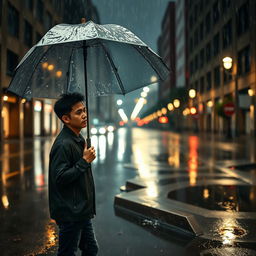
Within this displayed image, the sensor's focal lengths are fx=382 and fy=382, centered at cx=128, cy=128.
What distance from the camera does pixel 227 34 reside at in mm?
46875

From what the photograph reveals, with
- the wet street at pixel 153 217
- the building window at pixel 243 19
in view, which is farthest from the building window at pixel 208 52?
the wet street at pixel 153 217

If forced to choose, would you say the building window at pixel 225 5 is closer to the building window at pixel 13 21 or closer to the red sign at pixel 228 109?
the red sign at pixel 228 109

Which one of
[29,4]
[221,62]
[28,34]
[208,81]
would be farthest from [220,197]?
[208,81]

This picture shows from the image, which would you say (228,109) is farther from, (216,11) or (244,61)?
(216,11)

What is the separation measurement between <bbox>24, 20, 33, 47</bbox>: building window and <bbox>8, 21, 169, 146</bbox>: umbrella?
37.0 metres

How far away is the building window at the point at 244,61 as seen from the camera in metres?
38.9

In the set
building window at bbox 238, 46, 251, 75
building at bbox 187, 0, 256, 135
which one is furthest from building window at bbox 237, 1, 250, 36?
building window at bbox 238, 46, 251, 75

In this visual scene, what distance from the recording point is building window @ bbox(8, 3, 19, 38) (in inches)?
1340

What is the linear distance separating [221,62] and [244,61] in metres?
10.1

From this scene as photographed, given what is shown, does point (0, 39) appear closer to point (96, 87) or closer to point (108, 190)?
point (108, 190)

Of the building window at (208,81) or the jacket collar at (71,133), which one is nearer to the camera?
the jacket collar at (71,133)

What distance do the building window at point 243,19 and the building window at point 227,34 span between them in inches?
143

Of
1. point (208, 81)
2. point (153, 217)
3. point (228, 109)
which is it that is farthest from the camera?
point (208, 81)

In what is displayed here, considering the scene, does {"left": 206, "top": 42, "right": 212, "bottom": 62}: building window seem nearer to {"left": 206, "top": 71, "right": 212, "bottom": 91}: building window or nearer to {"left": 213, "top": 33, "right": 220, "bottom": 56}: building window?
{"left": 206, "top": 71, "right": 212, "bottom": 91}: building window
